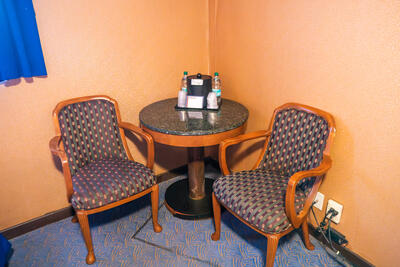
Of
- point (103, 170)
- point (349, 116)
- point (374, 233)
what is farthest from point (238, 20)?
point (374, 233)

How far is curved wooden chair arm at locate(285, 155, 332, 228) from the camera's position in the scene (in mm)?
1371

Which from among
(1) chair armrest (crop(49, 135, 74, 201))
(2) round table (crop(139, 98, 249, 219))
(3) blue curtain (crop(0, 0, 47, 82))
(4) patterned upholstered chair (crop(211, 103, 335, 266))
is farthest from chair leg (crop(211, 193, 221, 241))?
(3) blue curtain (crop(0, 0, 47, 82))

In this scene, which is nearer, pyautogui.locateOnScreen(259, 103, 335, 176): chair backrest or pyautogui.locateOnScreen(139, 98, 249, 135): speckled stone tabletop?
pyautogui.locateOnScreen(259, 103, 335, 176): chair backrest

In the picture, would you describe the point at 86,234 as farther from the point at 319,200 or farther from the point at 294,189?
the point at 319,200

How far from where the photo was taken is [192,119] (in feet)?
6.32

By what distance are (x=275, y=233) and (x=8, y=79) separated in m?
1.79

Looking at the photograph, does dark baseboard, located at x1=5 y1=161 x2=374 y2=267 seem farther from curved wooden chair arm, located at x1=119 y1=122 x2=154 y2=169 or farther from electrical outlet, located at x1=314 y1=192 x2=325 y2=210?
curved wooden chair arm, located at x1=119 y1=122 x2=154 y2=169

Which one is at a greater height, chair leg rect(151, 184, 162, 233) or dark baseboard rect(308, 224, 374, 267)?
chair leg rect(151, 184, 162, 233)

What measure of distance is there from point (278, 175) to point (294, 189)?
46cm

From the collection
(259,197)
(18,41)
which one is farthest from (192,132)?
(18,41)

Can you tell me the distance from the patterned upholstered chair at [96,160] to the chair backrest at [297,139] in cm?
85

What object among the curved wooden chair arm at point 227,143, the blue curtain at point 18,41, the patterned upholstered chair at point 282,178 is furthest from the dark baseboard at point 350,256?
the blue curtain at point 18,41

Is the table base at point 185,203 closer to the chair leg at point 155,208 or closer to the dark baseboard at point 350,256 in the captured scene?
the chair leg at point 155,208

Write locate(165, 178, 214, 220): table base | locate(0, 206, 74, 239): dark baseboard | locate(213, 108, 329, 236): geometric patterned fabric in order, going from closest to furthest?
locate(213, 108, 329, 236): geometric patterned fabric, locate(0, 206, 74, 239): dark baseboard, locate(165, 178, 214, 220): table base
